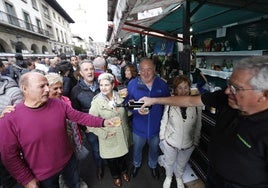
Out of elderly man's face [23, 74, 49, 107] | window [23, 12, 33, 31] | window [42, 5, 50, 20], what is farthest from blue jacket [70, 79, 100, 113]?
window [42, 5, 50, 20]

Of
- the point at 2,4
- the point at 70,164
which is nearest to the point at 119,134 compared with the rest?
the point at 70,164

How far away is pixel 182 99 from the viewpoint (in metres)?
1.68

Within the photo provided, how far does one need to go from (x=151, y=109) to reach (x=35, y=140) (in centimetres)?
148

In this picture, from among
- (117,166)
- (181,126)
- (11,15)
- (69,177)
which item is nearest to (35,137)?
(69,177)

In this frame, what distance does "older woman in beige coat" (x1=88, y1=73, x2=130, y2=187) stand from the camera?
214 centimetres

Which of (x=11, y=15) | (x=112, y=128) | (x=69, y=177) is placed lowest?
(x=69, y=177)

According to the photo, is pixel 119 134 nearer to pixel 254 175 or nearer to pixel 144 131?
pixel 144 131

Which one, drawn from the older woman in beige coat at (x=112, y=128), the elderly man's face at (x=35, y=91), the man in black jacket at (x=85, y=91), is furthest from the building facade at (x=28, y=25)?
the elderly man's face at (x=35, y=91)

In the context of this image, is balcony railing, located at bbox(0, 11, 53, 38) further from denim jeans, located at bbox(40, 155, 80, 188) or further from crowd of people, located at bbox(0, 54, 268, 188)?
denim jeans, located at bbox(40, 155, 80, 188)

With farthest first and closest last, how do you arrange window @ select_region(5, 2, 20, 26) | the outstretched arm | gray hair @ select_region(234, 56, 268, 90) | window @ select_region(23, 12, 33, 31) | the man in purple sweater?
window @ select_region(23, 12, 33, 31) → window @ select_region(5, 2, 20, 26) → the outstretched arm → the man in purple sweater → gray hair @ select_region(234, 56, 268, 90)

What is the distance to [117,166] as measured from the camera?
8.52 feet

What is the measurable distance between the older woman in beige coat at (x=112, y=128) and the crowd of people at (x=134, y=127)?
0.01 meters

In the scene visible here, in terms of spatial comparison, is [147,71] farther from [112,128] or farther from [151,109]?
[112,128]

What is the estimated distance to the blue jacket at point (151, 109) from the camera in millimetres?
2260
